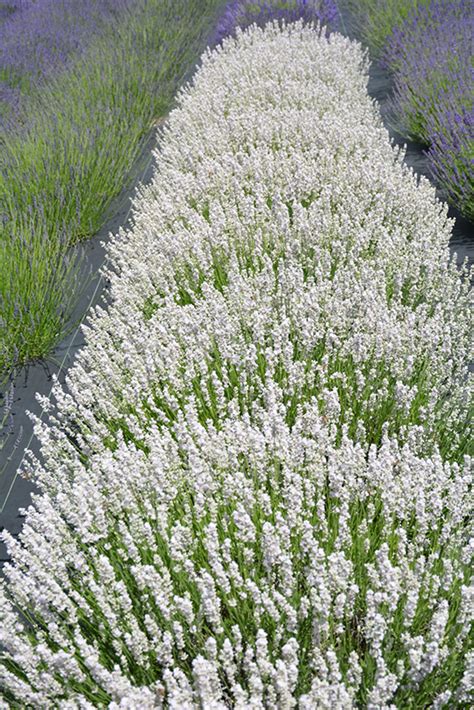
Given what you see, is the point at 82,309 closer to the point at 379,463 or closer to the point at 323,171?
the point at 323,171

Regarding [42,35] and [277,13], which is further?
[277,13]

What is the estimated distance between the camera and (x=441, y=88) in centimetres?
508

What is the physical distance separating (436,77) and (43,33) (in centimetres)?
526

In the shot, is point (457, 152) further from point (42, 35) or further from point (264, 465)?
point (42, 35)

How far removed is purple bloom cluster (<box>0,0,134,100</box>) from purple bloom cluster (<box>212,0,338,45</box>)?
64.9 inches

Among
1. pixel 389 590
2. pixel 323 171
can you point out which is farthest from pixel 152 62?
→ pixel 389 590

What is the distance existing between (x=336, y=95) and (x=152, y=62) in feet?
9.27

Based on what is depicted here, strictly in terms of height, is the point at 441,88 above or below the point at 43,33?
below

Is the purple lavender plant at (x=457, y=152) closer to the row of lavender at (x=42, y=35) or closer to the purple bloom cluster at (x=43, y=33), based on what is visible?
the row of lavender at (x=42, y=35)

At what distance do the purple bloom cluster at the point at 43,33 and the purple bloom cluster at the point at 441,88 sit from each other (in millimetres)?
3600

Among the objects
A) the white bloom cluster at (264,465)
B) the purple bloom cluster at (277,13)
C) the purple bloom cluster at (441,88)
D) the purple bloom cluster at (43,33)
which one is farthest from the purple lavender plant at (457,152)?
the purple bloom cluster at (277,13)

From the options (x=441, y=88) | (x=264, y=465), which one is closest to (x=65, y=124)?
(x=441, y=88)

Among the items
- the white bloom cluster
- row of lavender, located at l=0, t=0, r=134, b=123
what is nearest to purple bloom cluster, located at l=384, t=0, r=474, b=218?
the white bloom cluster

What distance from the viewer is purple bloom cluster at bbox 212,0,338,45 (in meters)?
8.42
